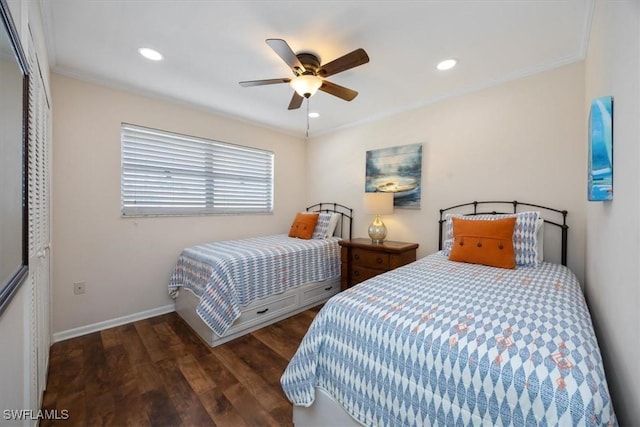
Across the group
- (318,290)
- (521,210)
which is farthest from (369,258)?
(521,210)

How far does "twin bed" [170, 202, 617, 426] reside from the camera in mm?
802

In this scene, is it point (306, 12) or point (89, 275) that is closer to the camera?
Result: point (306, 12)

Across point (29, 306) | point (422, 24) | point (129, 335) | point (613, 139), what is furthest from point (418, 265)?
point (129, 335)

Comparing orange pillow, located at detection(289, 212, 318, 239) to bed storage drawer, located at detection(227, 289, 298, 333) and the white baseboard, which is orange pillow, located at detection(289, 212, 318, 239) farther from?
the white baseboard

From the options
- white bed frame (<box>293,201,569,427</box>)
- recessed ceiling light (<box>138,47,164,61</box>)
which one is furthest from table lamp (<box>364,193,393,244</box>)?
recessed ceiling light (<box>138,47,164,61</box>)

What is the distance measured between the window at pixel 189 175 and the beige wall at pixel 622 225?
3.46 metres

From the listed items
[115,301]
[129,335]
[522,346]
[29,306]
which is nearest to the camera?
[522,346]

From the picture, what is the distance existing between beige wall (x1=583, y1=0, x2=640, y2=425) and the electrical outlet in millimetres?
3599

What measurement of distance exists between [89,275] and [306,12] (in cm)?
296

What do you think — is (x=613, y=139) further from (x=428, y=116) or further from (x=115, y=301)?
(x=115, y=301)

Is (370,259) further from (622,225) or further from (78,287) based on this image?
(78,287)

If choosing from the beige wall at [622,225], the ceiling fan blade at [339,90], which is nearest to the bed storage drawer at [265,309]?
the ceiling fan blade at [339,90]

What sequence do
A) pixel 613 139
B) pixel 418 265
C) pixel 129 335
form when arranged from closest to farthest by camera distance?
1. pixel 613 139
2. pixel 418 265
3. pixel 129 335

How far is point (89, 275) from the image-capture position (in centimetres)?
251
